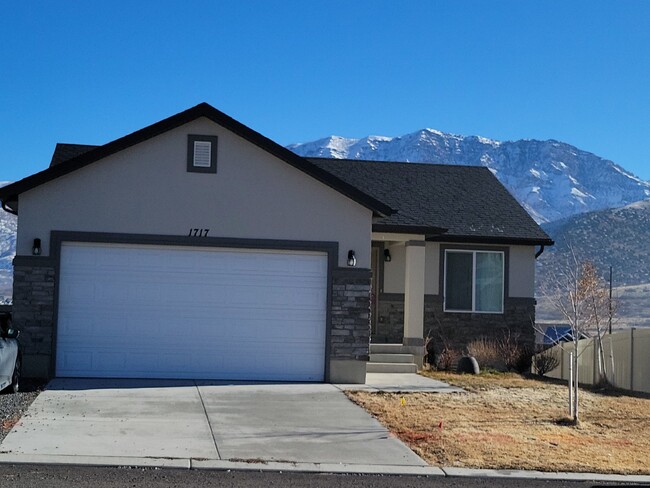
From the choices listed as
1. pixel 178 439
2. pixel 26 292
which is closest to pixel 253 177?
pixel 26 292

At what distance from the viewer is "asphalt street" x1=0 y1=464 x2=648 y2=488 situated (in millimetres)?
8703

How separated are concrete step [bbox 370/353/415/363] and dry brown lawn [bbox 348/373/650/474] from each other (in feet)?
6.66

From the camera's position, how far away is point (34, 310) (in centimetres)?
1603

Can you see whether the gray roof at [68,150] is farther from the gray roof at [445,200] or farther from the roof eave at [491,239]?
the roof eave at [491,239]

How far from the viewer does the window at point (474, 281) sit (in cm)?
2219

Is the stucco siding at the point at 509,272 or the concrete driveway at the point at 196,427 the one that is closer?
the concrete driveway at the point at 196,427

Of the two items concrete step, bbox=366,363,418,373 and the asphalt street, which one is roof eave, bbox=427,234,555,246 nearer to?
concrete step, bbox=366,363,418,373

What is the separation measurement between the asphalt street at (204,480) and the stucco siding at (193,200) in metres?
7.67

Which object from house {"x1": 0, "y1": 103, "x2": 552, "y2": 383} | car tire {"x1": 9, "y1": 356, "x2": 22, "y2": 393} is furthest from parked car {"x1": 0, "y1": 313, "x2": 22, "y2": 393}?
house {"x1": 0, "y1": 103, "x2": 552, "y2": 383}

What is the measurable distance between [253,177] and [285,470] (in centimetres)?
813

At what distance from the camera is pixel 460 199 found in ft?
78.0

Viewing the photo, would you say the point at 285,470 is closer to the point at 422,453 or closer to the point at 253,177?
the point at 422,453

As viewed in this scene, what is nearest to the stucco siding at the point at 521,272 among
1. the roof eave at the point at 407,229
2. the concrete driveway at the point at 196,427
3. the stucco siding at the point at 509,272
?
the stucco siding at the point at 509,272

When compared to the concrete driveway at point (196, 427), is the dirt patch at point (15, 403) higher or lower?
higher
